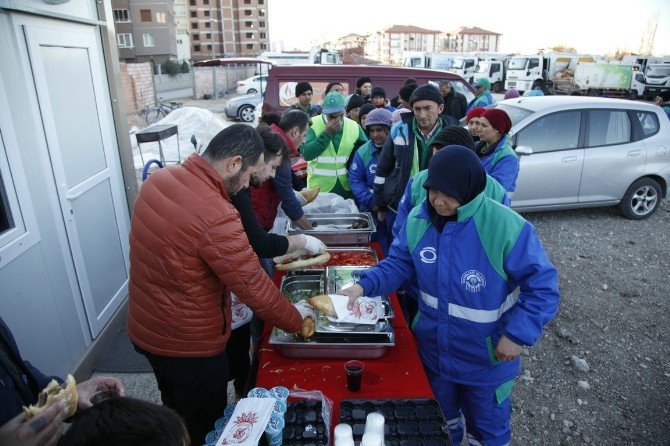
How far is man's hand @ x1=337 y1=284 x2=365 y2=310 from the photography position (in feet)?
7.55

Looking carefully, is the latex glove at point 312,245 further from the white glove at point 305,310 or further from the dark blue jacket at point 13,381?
the dark blue jacket at point 13,381

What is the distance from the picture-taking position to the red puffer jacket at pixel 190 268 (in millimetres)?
1825

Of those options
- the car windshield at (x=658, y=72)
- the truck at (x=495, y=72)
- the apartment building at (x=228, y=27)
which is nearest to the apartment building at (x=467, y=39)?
the apartment building at (x=228, y=27)

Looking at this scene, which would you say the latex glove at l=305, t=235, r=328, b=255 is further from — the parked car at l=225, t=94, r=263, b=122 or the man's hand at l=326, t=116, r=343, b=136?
the parked car at l=225, t=94, r=263, b=122

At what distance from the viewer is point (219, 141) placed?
2.00 m

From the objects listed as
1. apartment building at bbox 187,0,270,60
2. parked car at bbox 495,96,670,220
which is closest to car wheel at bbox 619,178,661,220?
parked car at bbox 495,96,670,220

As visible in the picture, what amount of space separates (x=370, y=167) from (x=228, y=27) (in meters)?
70.9

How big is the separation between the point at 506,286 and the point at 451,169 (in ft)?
2.08

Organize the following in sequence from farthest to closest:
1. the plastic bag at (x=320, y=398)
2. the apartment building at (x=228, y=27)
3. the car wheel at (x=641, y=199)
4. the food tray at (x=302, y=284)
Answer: the apartment building at (x=228, y=27), the car wheel at (x=641, y=199), the food tray at (x=302, y=284), the plastic bag at (x=320, y=398)

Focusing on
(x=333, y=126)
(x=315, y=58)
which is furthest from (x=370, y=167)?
(x=315, y=58)

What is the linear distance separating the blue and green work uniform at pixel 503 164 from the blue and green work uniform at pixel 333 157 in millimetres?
1473

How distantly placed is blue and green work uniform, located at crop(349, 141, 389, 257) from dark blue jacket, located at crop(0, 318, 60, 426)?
305 centimetres

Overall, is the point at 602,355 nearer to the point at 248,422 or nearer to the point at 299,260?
the point at 299,260

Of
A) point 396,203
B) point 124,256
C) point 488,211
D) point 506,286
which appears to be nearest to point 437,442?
point 506,286
